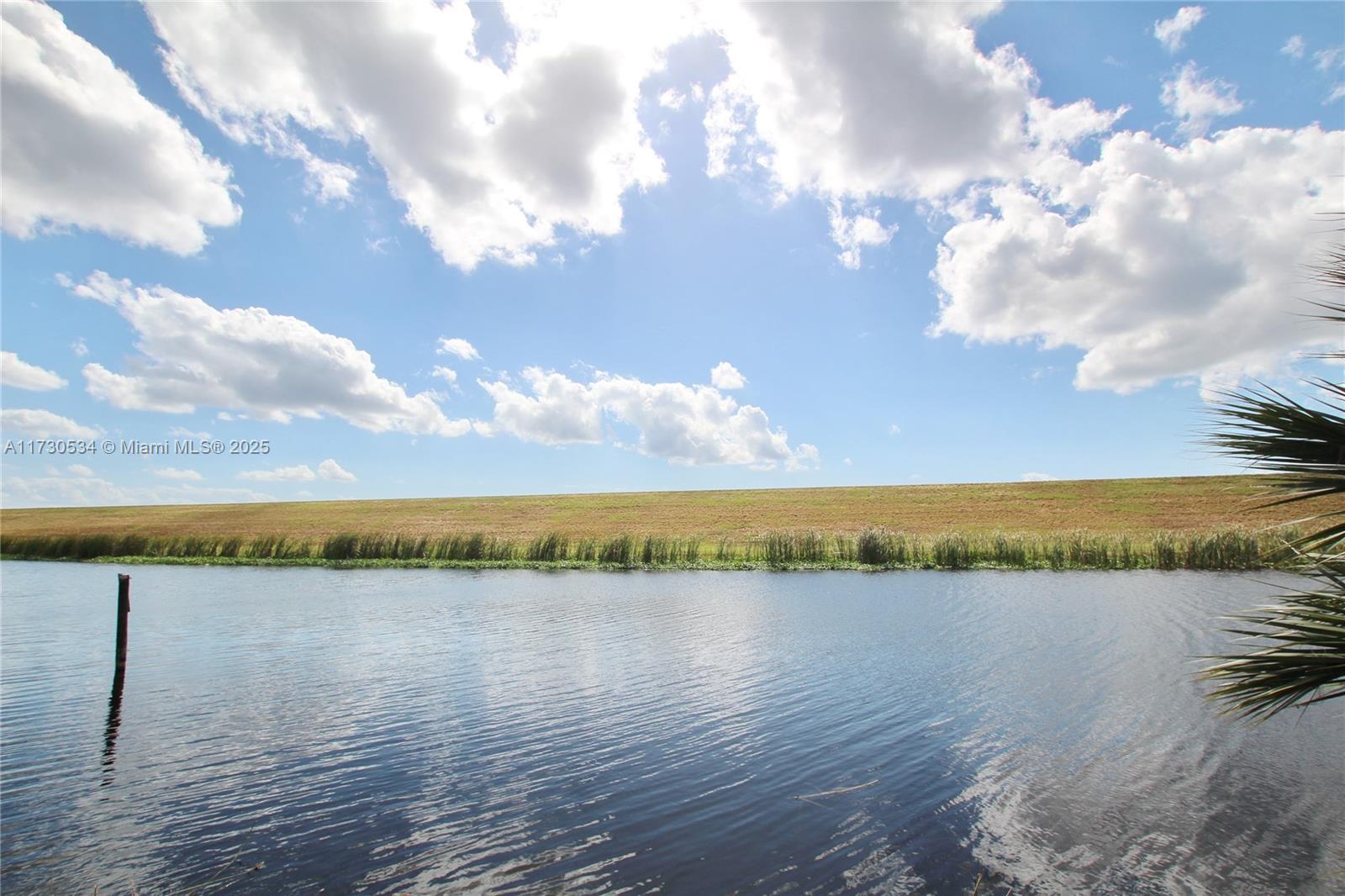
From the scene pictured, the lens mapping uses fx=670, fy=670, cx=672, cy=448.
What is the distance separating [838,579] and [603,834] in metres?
25.1

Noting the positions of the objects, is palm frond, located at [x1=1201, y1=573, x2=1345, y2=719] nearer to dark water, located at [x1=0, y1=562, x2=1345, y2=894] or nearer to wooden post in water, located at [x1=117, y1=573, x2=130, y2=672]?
dark water, located at [x1=0, y1=562, x2=1345, y2=894]

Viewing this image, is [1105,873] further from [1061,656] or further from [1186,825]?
[1061,656]

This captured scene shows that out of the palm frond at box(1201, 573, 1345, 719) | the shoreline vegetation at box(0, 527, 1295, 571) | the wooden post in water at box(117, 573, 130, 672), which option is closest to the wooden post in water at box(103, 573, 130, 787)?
the wooden post in water at box(117, 573, 130, 672)

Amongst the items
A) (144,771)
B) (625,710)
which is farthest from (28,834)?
(625,710)

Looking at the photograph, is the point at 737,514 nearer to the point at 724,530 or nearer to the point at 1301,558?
the point at 724,530

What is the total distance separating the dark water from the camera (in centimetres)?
575

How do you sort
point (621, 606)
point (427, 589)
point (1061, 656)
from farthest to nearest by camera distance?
point (427, 589)
point (621, 606)
point (1061, 656)

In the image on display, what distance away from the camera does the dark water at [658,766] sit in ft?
18.9

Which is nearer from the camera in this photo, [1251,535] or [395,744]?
[395,744]

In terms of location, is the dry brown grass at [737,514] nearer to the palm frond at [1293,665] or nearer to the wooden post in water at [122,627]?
the wooden post in water at [122,627]

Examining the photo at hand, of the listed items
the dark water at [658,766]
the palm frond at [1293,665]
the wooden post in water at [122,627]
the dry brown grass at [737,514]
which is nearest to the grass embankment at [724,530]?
the dry brown grass at [737,514]

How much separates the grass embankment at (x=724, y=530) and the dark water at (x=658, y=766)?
150 inches

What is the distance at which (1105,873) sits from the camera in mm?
5570

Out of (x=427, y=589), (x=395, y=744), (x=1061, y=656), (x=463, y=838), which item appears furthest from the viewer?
(x=427, y=589)
